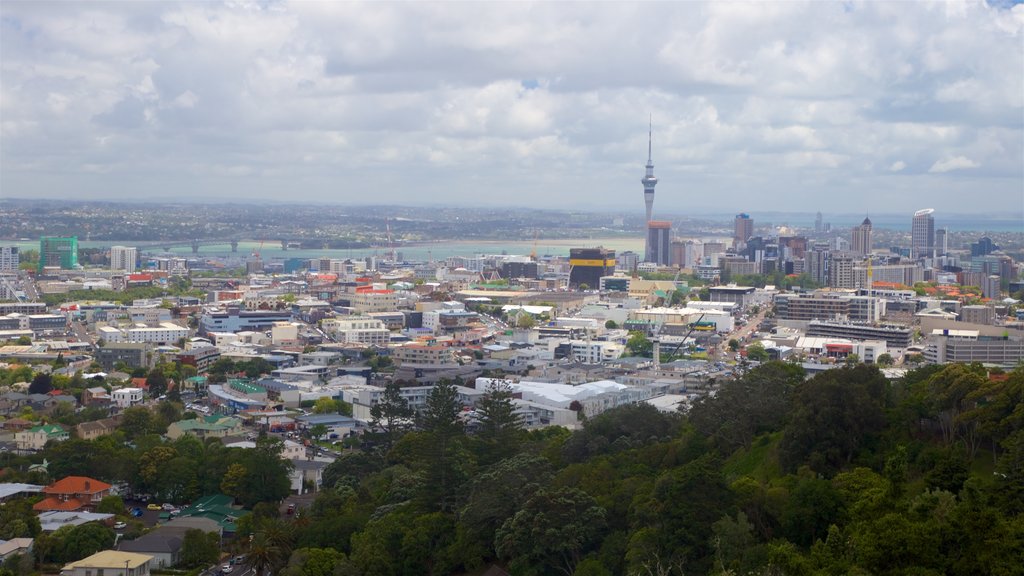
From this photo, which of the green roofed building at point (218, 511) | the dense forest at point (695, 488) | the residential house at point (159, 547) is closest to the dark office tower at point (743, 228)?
the dense forest at point (695, 488)

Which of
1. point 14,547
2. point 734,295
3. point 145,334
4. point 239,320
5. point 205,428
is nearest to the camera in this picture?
point 14,547

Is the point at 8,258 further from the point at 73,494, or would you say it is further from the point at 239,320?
the point at 73,494

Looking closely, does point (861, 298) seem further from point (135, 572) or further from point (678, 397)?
point (135, 572)

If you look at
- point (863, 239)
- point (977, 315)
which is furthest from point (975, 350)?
point (863, 239)

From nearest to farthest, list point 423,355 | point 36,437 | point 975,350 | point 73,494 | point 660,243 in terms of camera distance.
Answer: point 73,494 < point 36,437 < point 975,350 < point 423,355 < point 660,243

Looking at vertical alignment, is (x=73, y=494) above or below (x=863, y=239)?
below

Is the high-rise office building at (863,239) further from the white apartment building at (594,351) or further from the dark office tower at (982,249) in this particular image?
the white apartment building at (594,351)

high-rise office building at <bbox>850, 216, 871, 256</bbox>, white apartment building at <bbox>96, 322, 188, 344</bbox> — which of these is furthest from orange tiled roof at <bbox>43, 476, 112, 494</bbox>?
high-rise office building at <bbox>850, 216, 871, 256</bbox>
